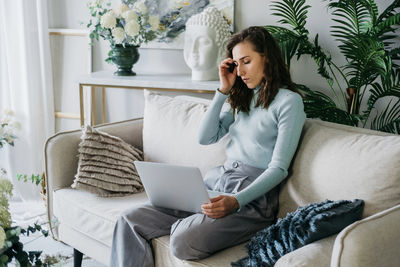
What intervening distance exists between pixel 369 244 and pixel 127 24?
6.28 feet

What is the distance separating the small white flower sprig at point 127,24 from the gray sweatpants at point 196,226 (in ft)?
3.87

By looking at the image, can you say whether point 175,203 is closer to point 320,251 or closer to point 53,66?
point 320,251

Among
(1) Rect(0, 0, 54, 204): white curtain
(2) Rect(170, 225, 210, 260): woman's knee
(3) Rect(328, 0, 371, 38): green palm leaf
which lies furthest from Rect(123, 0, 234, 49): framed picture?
(2) Rect(170, 225, 210, 260): woman's knee

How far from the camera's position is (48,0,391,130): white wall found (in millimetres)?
2568

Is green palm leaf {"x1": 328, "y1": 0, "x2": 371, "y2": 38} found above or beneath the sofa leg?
above

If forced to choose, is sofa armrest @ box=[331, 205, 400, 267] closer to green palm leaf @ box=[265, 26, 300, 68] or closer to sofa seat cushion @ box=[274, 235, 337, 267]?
sofa seat cushion @ box=[274, 235, 337, 267]

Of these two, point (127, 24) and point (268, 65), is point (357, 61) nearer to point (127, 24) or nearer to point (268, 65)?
point (268, 65)

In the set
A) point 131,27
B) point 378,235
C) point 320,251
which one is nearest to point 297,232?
point 320,251

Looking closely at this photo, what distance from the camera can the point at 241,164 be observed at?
188cm

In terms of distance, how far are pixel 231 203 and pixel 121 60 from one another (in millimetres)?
1480

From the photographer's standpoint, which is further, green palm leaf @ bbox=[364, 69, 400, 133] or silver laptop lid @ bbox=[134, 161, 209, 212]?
green palm leaf @ bbox=[364, 69, 400, 133]

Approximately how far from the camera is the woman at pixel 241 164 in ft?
5.45

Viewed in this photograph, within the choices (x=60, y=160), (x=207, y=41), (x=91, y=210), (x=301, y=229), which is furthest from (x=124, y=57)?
(x=301, y=229)

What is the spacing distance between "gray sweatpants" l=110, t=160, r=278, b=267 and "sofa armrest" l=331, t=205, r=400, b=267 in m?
0.47
